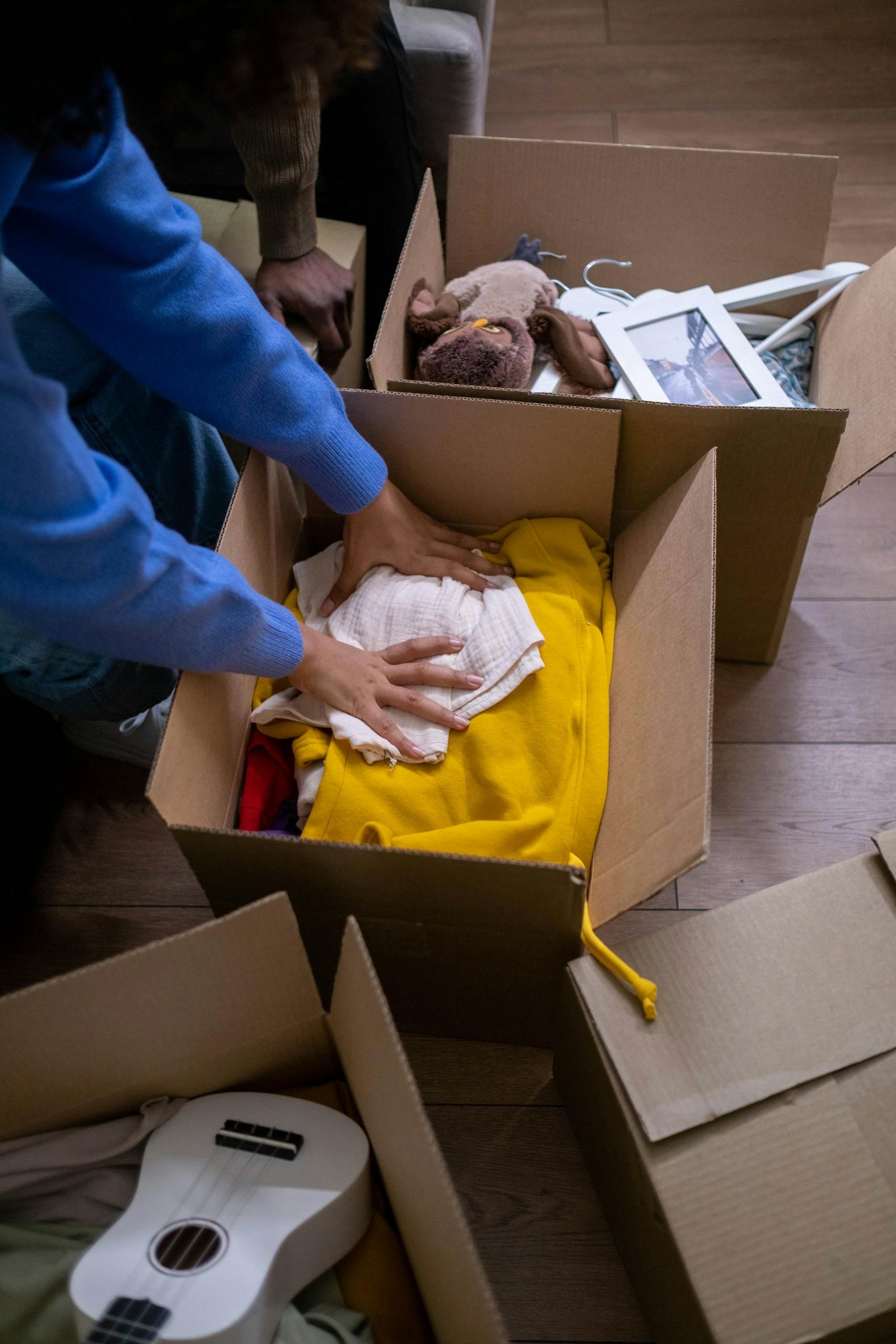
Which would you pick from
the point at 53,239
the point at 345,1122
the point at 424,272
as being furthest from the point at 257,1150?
the point at 424,272

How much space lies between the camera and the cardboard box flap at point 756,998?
66 centimetres

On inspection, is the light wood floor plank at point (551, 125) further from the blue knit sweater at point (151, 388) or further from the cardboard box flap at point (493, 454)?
the blue knit sweater at point (151, 388)

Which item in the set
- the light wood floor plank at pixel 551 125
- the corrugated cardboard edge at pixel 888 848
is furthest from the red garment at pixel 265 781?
the light wood floor plank at pixel 551 125

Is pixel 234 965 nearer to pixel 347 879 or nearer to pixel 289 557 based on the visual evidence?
pixel 347 879

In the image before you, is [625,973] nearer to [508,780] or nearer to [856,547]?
[508,780]

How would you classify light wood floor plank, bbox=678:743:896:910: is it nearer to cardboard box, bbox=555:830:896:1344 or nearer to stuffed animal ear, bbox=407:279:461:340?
cardboard box, bbox=555:830:896:1344

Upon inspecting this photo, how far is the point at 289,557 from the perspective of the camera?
100 cm

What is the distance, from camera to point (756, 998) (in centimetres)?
69

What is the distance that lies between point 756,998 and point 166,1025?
1.34ft

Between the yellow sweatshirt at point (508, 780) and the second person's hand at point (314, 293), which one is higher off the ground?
the second person's hand at point (314, 293)

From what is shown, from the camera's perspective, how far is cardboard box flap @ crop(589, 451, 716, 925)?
712 millimetres

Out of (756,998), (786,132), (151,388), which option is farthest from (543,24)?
(756,998)

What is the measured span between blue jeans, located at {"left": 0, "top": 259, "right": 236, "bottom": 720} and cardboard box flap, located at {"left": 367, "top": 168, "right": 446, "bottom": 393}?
195 millimetres

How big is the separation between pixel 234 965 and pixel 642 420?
22.9 inches
